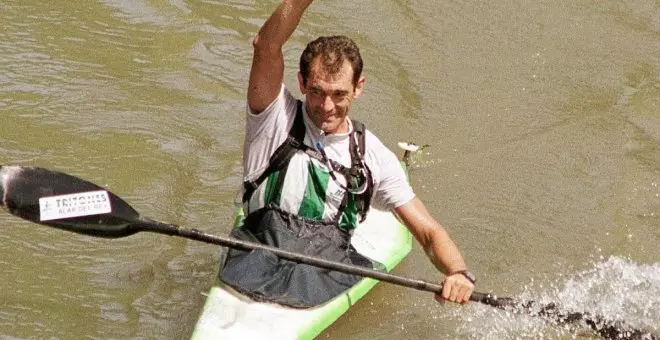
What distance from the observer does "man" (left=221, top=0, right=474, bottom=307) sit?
4.51m

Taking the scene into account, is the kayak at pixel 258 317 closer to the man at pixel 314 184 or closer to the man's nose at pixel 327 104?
the man at pixel 314 184

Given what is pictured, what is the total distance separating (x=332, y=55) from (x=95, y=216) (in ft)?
4.08

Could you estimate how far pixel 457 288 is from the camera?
4.48 m

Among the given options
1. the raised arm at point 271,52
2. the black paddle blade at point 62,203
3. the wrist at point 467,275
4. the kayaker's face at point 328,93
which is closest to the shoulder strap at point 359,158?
the kayaker's face at point 328,93

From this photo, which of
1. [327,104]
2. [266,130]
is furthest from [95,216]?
[327,104]

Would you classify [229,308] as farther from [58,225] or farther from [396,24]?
[396,24]

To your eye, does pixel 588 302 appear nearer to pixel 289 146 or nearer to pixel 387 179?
pixel 387 179

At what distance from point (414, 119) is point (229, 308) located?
2.87 meters

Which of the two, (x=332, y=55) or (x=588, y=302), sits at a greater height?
(x=332, y=55)

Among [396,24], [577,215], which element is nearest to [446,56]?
[396,24]

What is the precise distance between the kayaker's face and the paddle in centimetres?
62

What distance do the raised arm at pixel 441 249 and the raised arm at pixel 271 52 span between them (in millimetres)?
834

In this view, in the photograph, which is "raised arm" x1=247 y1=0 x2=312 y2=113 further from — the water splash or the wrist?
the water splash

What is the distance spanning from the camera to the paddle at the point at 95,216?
4.42 meters
